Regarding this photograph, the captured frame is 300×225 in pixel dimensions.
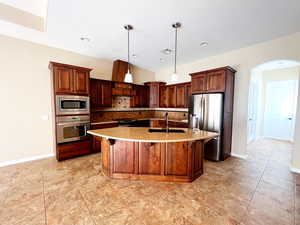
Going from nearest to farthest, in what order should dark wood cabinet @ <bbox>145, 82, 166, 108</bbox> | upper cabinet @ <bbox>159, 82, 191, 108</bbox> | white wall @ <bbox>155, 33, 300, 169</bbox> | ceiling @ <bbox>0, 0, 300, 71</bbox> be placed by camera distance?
ceiling @ <bbox>0, 0, 300, 71</bbox>
white wall @ <bbox>155, 33, 300, 169</bbox>
upper cabinet @ <bbox>159, 82, 191, 108</bbox>
dark wood cabinet @ <bbox>145, 82, 166, 108</bbox>

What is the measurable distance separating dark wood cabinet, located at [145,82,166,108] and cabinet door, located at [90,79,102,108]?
7.17 feet

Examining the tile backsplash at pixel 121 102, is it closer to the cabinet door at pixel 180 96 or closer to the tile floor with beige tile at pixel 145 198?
the cabinet door at pixel 180 96

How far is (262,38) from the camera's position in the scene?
126 inches

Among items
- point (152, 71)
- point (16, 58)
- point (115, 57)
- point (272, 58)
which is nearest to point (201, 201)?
Answer: point (272, 58)

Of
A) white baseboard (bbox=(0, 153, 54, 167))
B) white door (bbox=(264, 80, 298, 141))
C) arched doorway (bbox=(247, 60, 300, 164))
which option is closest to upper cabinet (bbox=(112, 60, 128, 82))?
white baseboard (bbox=(0, 153, 54, 167))

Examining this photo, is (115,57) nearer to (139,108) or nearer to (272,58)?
(139,108)

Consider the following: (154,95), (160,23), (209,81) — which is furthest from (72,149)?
(209,81)

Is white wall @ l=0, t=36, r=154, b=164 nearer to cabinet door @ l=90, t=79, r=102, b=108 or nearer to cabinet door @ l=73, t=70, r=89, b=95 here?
cabinet door @ l=73, t=70, r=89, b=95

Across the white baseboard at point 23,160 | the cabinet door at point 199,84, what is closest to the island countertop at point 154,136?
the cabinet door at point 199,84

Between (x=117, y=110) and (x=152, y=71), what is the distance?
255 centimetres

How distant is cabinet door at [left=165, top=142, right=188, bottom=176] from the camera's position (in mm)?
2533

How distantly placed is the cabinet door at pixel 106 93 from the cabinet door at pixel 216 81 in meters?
3.12

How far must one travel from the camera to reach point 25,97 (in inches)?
134

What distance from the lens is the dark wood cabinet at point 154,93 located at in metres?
5.71
